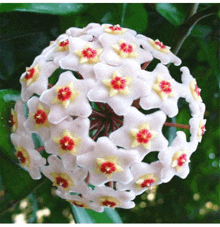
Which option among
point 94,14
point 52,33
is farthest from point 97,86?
point 52,33

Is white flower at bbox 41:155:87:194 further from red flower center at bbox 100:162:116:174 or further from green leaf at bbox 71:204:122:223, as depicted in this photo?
green leaf at bbox 71:204:122:223

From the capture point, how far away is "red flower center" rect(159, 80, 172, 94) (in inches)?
45.0

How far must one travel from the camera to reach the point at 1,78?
156 centimetres

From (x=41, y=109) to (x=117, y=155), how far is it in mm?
270

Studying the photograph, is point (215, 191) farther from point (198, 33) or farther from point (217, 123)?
point (198, 33)

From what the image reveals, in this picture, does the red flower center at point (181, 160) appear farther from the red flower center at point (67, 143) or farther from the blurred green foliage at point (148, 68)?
the blurred green foliage at point (148, 68)

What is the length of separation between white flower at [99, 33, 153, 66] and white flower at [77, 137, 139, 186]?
24 centimetres

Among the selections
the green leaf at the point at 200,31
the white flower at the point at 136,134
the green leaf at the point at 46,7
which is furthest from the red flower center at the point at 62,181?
the green leaf at the point at 200,31

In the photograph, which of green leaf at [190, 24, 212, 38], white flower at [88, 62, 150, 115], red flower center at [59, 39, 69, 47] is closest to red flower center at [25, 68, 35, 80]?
red flower center at [59, 39, 69, 47]

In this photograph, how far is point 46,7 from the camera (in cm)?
135

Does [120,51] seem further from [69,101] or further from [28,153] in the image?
[28,153]

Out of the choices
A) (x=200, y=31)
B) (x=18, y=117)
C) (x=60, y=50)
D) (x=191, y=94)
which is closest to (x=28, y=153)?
(x=18, y=117)

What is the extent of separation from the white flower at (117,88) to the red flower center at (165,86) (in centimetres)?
5

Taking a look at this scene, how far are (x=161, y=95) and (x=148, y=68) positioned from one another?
520 mm
